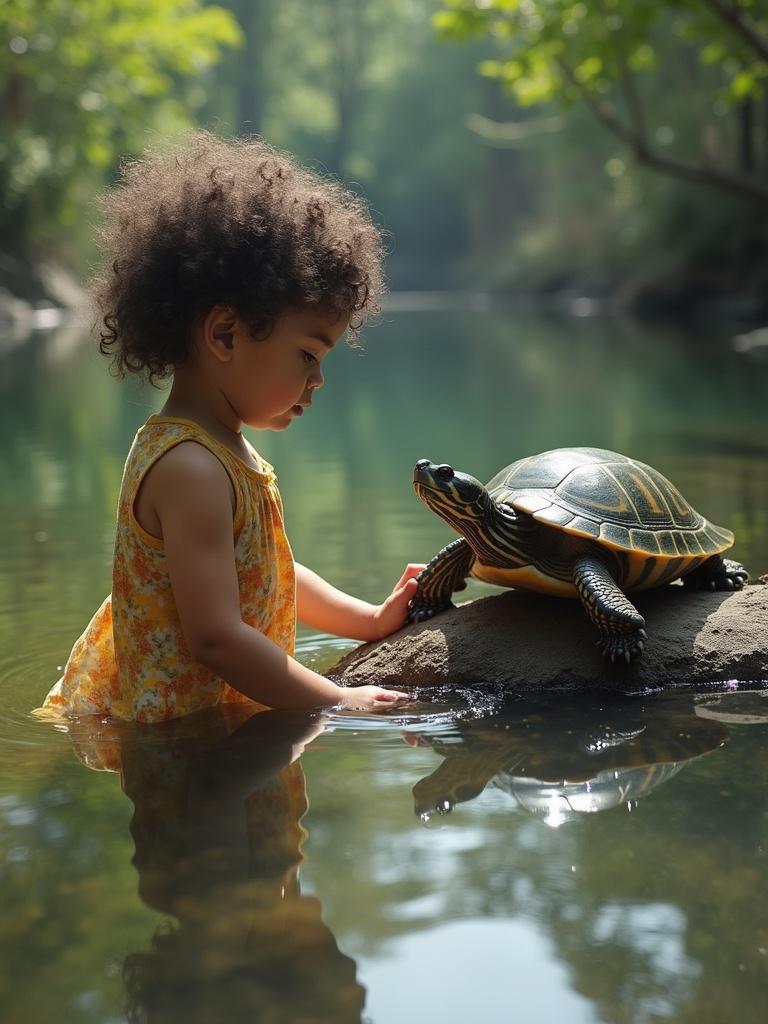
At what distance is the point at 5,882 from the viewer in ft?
7.53

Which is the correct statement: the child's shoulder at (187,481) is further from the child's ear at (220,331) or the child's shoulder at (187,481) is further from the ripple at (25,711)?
the ripple at (25,711)

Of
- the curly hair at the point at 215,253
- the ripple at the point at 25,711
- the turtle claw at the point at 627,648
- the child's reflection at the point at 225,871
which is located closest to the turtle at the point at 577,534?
the turtle claw at the point at 627,648

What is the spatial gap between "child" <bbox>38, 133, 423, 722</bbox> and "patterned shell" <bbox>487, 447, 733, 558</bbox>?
78 centimetres

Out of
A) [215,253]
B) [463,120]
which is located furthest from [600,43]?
[463,120]

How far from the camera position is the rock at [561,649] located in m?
3.53

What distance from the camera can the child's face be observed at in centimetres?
306

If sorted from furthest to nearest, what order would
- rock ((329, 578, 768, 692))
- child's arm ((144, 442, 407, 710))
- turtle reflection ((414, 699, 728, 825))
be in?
1. rock ((329, 578, 768, 692))
2. child's arm ((144, 442, 407, 710))
3. turtle reflection ((414, 699, 728, 825))

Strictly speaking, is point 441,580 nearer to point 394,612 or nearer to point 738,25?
point 394,612

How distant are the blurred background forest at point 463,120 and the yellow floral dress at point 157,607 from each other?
99 cm

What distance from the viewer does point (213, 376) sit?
3127 mm

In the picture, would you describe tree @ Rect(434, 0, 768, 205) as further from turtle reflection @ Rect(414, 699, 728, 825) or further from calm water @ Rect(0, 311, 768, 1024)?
calm water @ Rect(0, 311, 768, 1024)

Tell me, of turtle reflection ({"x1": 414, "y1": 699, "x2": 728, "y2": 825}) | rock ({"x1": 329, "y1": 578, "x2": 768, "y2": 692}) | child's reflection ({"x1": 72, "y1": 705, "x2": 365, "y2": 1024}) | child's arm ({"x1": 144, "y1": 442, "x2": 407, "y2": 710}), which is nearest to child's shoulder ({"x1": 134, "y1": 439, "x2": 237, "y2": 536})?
child's arm ({"x1": 144, "y1": 442, "x2": 407, "y2": 710})

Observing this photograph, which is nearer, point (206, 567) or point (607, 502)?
point (206, 567)

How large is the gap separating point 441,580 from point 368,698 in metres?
0.72
